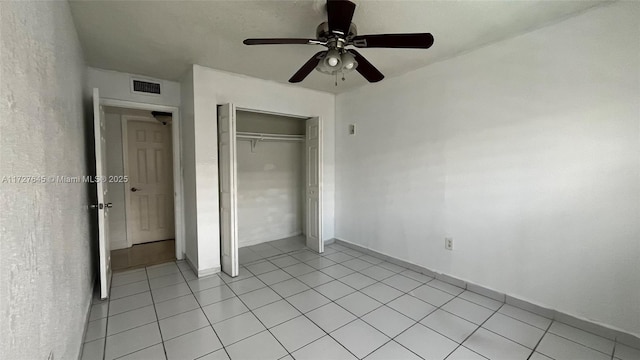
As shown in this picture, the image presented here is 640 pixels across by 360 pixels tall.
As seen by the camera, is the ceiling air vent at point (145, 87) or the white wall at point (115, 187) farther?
the white wall at point (115, 187)

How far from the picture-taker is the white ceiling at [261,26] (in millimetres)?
1954

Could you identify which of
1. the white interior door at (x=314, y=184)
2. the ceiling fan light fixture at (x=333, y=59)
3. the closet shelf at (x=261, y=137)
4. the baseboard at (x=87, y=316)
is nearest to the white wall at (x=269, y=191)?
the closet shelf at (x=261, y=137)

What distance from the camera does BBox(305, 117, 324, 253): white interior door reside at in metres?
3.97

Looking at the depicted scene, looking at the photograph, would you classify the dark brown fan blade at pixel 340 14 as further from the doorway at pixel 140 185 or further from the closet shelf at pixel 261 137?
the doorway at pixel 140 185

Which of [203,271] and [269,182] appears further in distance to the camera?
[269,182]

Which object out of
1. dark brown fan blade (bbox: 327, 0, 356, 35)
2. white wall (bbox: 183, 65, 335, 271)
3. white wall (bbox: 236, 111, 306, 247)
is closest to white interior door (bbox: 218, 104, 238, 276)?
white wall (bbox: 183, 65, 335, 271)

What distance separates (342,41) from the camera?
191 cm

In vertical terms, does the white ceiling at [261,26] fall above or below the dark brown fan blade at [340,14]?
above

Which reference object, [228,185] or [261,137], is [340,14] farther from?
[261,137]

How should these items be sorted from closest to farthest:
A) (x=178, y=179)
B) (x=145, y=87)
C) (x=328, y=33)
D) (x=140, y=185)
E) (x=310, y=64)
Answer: (x=328, y=33) → (x=310, y=64) → (x=145, y=87) → (x=178, y=179) → (x=140, y=185)

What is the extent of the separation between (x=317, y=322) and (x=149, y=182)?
3.82 meters

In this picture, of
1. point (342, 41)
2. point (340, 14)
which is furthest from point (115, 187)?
point (340, 14)

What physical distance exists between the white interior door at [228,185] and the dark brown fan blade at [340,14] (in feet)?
5.79

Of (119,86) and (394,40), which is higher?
(119,86)
